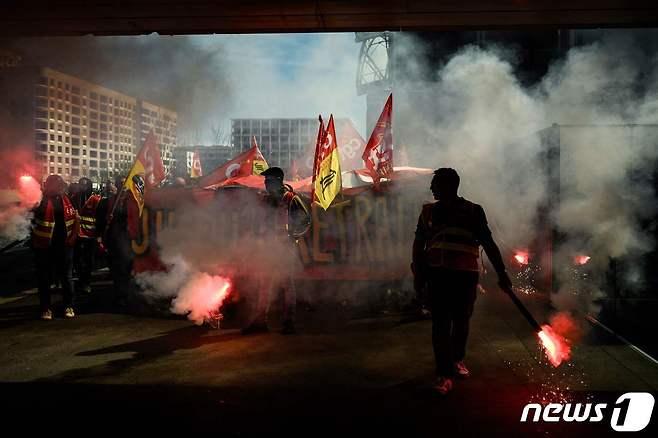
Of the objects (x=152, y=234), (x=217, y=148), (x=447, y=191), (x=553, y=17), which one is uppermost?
(x=217, y=148)

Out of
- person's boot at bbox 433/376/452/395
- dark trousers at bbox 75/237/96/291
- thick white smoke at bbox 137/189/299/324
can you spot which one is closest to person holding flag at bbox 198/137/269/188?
dark trousers at bbox 75/237/96/291

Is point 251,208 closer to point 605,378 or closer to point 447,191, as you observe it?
point 447,191

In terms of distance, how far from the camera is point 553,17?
611 cm

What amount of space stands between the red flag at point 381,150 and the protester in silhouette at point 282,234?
7.55 ft

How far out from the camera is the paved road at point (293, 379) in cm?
331

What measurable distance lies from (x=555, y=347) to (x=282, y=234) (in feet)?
10.9

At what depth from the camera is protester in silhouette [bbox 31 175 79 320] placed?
667 cm

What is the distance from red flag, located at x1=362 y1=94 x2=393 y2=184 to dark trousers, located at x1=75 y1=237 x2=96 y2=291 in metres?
5.31

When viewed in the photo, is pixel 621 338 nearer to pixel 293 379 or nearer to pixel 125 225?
pixel 293 379

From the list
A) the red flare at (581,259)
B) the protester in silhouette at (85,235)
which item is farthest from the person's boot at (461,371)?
the protester in silhouette at (85,235)

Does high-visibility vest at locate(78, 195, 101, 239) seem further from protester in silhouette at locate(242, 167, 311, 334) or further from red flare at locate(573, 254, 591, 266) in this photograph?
red flare at locate(573, 254, 591, 266)

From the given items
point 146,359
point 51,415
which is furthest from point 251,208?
point 51,415

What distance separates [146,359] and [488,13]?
18.2ft

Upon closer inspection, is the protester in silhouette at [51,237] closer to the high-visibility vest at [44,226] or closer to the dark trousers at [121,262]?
the high-visibility vest at [44,226]
